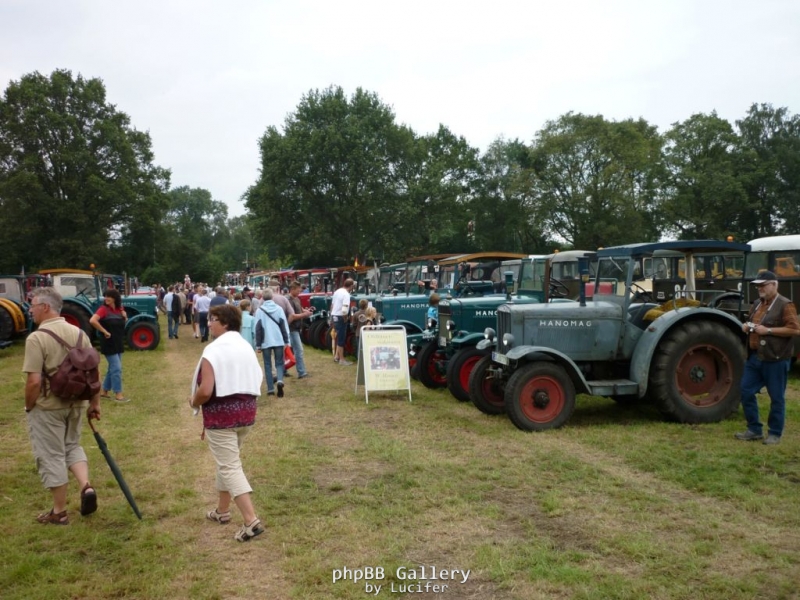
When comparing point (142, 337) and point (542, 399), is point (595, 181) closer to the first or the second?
point (142, 337)

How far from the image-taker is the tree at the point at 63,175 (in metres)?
35.4

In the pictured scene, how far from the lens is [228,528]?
465 centimetres

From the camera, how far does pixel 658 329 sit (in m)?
7.32

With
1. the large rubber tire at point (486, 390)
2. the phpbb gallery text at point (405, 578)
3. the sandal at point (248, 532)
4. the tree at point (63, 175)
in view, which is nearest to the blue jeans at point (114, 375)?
the large rubber tire at point (486, 390)

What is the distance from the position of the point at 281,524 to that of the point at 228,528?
358 mm

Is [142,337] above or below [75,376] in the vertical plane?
below

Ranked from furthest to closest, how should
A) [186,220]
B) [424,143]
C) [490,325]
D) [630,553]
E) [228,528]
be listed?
[186,220]
[424,143]
[490,325]
[228,528]
[630,553]

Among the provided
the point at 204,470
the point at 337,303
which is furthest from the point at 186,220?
the point at 204,470

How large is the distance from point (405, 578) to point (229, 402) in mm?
1555

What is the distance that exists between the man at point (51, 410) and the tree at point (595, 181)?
39371mm

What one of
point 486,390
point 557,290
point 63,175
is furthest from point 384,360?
point 63,175

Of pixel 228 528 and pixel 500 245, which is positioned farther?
pixel 500 245

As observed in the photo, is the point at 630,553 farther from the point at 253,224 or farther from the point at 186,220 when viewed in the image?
the point at 186,220

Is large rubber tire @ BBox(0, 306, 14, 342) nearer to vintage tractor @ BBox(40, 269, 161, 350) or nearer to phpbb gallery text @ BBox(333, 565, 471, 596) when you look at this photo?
vintage tractor @ BBox(40, 269, 161, 350)
